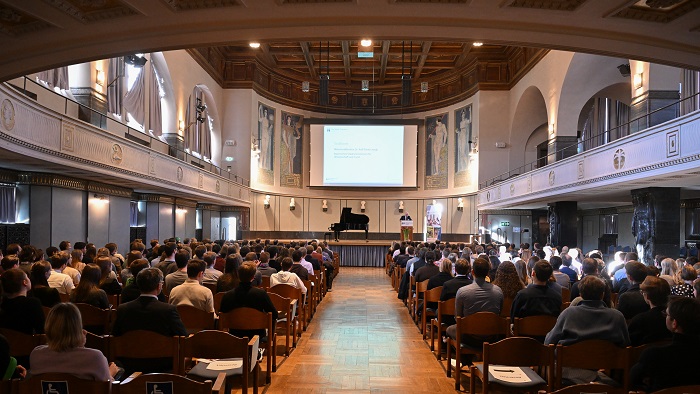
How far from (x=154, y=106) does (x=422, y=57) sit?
11.9m

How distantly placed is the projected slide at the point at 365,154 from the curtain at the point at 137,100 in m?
11.6

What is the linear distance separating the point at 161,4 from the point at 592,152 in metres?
11.3

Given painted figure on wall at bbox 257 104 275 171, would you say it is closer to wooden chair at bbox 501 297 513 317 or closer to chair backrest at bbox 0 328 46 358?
wooden chair at bbox 501 297 513 317

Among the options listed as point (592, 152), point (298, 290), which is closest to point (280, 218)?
point (592, 152)

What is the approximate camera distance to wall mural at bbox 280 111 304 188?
26469 millimetres

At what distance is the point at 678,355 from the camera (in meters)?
2.96

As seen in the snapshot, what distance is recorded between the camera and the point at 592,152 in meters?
12.7

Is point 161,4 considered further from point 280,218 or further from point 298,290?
point 280,218

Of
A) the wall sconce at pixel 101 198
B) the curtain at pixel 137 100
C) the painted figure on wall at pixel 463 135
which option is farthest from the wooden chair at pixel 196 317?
the painted figure on wall at pixel 463 135

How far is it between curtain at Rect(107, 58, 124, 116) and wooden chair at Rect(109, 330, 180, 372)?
11372 millimetres

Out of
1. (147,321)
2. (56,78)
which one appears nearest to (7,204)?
(56,78)

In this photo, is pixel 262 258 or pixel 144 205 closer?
pixel 262 258

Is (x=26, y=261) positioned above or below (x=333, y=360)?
above

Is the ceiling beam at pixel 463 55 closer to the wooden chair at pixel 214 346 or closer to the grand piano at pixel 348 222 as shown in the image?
the grand piano at pixel 348 222
